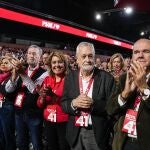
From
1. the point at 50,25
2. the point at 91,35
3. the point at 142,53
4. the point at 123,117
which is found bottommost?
the point at 123,117

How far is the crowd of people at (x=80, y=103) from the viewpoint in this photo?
2400 mm

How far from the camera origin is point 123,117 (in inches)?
99.9

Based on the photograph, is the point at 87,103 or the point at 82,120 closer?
the point at 87,103

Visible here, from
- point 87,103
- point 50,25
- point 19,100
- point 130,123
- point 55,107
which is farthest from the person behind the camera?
point 50,25

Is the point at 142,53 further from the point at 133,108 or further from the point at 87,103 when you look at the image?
the point at 87,103

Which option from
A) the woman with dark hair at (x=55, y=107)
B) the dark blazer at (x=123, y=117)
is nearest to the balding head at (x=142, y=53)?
the dark blazer at (x=123, y=117)

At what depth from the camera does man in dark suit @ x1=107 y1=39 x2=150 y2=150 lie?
2271mm

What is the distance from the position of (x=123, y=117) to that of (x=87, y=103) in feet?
1.45

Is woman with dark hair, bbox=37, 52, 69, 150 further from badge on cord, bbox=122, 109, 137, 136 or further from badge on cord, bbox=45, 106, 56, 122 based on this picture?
badge on cord, bbox=122, 109, 137, 136

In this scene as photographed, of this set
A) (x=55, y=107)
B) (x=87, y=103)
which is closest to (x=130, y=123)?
(x=87, y=103)

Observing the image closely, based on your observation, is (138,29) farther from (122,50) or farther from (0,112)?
(0,112)

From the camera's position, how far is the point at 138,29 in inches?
1064

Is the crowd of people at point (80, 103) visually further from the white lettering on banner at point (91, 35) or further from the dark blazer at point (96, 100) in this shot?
the white lettering on banner at point (91, 35)

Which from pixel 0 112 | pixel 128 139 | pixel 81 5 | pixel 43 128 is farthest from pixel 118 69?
pixel 81 5
